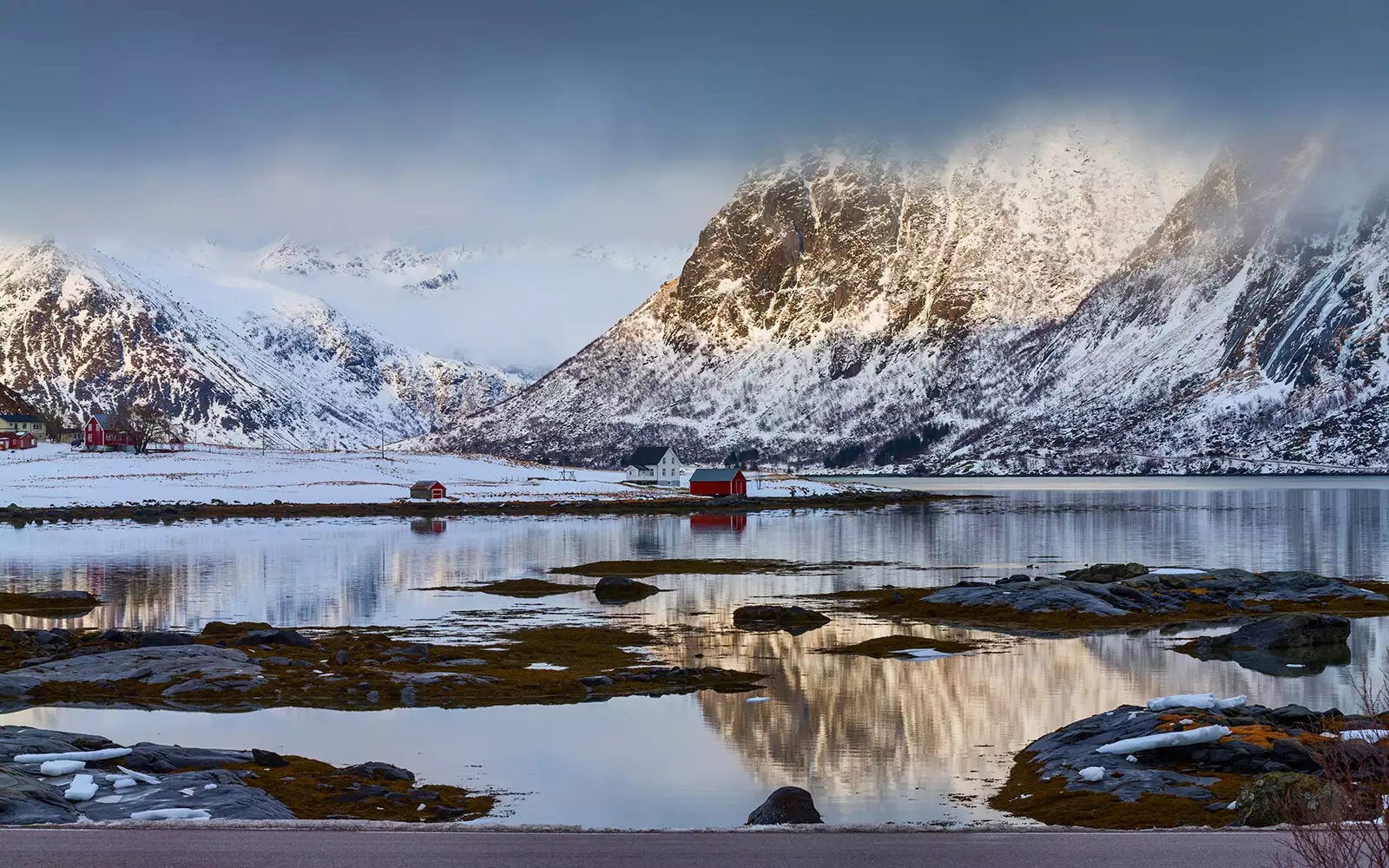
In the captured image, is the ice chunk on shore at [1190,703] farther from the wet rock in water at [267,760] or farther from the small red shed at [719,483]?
the small red shed at [719,483]

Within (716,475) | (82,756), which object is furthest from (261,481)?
(82,756)

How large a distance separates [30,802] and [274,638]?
964 inches

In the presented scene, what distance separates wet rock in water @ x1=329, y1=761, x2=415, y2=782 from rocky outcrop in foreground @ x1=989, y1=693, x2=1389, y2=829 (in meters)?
11.4

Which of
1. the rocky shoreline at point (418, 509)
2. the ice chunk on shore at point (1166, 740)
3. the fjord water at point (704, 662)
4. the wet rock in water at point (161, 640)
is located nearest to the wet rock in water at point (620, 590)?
the fjord water at point (704, 662)

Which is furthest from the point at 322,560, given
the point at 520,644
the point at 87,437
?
the point at 87,437

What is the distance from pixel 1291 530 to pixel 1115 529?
13456mm

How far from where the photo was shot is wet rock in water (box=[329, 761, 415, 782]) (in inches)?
1077

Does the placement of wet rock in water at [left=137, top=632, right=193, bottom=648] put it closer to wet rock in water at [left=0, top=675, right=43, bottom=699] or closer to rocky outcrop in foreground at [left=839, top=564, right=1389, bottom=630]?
wet rock in water at [left=0, top=675, right=43, bottom=699]

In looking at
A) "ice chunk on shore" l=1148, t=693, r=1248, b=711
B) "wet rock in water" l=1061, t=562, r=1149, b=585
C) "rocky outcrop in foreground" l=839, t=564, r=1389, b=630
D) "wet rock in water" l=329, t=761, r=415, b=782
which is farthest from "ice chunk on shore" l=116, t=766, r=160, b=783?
"wet rock in water" l=1061, t=562, r=1149, b=585

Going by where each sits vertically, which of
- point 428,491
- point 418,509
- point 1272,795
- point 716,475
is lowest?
point 418,509

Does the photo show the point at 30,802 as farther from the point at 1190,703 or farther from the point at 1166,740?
the point at 1190,703

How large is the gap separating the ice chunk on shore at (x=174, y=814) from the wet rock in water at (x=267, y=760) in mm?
5546

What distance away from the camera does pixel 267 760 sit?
27.8 metres

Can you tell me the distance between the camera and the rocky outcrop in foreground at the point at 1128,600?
177 feet
